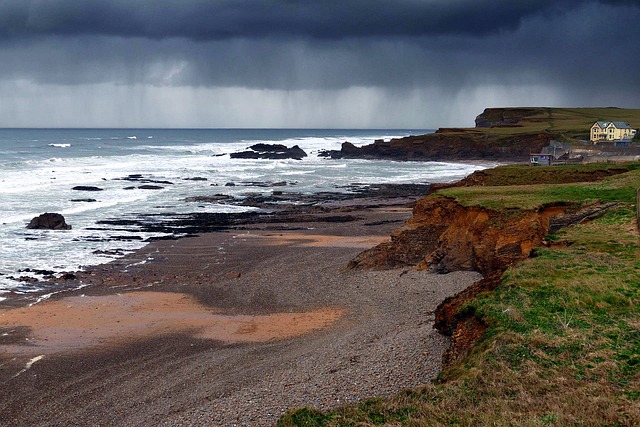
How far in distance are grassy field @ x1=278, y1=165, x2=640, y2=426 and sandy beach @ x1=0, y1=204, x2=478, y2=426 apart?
2418 mm

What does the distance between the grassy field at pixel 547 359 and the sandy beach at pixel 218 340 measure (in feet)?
7.93

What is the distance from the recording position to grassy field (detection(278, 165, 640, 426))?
948 cm

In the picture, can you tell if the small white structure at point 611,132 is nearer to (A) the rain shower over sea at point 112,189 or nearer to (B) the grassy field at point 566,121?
(B) the grassy field at point 566,121

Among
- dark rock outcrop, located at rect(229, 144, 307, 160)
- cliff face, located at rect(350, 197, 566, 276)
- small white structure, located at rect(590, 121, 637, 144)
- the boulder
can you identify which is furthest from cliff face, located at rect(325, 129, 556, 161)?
cliff face, located at rect(350, 197, 566, 276)

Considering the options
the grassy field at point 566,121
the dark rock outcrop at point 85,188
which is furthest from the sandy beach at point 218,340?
the grassy field at point 566,121

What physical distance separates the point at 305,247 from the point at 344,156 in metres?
89.0

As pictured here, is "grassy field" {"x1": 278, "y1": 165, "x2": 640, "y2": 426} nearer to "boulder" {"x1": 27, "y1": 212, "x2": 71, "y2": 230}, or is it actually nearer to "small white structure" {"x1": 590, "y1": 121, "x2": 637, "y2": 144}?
"boulder" {"x1": 27, "y1": 212, "x2": 71, "y2": 230}

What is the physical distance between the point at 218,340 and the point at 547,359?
1119 centimetres

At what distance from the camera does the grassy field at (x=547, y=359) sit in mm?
9477

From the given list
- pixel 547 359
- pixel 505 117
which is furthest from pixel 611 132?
pixel 547 359

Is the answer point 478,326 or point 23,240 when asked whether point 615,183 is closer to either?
point 478,326

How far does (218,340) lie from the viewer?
20.0 m

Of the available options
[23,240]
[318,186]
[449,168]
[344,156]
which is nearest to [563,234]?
[23,240]

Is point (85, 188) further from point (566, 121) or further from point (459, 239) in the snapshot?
point (566, 121)
